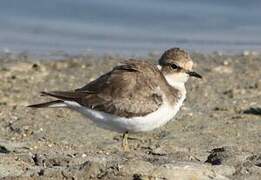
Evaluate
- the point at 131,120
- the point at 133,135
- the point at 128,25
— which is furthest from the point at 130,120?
the point at 128,25

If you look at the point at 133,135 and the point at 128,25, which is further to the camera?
the point at 128,25

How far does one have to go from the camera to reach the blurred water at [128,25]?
14.4 meters

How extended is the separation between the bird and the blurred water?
5.64 m

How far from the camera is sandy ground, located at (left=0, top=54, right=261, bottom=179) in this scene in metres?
6.52

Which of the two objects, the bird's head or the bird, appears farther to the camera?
the bird's head

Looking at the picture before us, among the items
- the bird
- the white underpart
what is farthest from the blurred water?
the white underpart

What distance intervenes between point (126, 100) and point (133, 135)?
42.9 inches

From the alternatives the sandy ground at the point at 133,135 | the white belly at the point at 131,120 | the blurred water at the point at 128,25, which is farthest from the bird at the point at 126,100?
the blurred water at the point at 128,25

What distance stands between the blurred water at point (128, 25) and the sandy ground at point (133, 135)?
0.80 metres

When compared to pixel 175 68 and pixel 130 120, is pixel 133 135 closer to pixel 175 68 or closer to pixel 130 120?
pixel 175 68

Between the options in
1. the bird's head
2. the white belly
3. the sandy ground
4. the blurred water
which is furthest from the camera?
the blurred water

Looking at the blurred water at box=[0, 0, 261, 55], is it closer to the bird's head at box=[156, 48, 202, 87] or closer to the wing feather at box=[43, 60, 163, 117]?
the bird's head at box=[156, 48, 202, 87]

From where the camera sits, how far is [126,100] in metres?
8.16

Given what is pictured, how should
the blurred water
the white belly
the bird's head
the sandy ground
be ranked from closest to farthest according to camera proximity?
the sandy ground → the white belly → the bird's head → the blurred water
